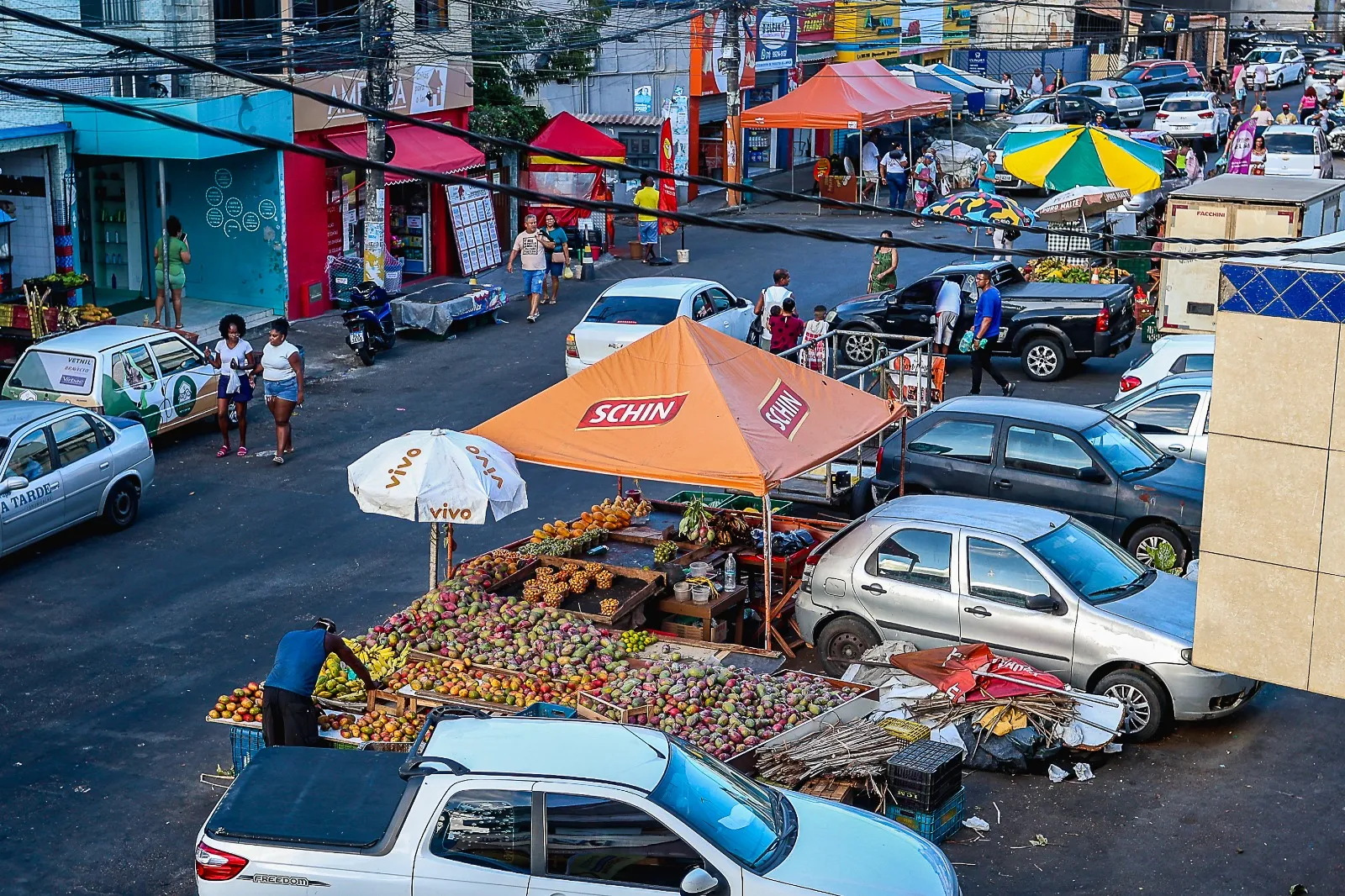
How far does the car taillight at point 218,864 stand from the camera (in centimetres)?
777

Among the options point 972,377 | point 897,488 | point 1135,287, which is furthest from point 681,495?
point 1135,287

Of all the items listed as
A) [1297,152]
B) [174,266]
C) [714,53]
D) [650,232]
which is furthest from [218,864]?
[1297,152]

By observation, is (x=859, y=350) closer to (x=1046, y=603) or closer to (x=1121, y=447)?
(x=1121, y=447)

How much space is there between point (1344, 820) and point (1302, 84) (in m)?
A: 65.5

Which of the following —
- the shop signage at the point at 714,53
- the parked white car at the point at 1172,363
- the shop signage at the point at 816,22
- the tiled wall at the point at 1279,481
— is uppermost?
the shop signage at the point at 816,22

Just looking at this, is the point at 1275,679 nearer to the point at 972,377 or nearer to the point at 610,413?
the point at 610,413

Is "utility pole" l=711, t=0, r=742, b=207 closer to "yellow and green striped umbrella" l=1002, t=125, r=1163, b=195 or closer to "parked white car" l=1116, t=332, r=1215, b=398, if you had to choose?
"yellow and green striped umbrella" l=1002, t=125, r=1163, b=195

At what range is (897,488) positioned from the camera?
51.6 feet

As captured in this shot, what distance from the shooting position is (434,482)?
1218 centimetres

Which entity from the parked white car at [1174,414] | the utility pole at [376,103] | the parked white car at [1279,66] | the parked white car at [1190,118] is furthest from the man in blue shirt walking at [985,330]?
the parked white car at [1279,66]

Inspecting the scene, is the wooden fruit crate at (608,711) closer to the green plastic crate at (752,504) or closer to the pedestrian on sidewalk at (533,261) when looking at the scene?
the green plastic crate at (752,504)

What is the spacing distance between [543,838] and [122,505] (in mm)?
10441

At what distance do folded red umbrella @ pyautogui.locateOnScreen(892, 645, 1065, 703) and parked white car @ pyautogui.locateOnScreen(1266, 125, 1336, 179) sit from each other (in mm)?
31600

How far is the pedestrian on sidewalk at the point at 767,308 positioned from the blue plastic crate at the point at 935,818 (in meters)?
11.6
